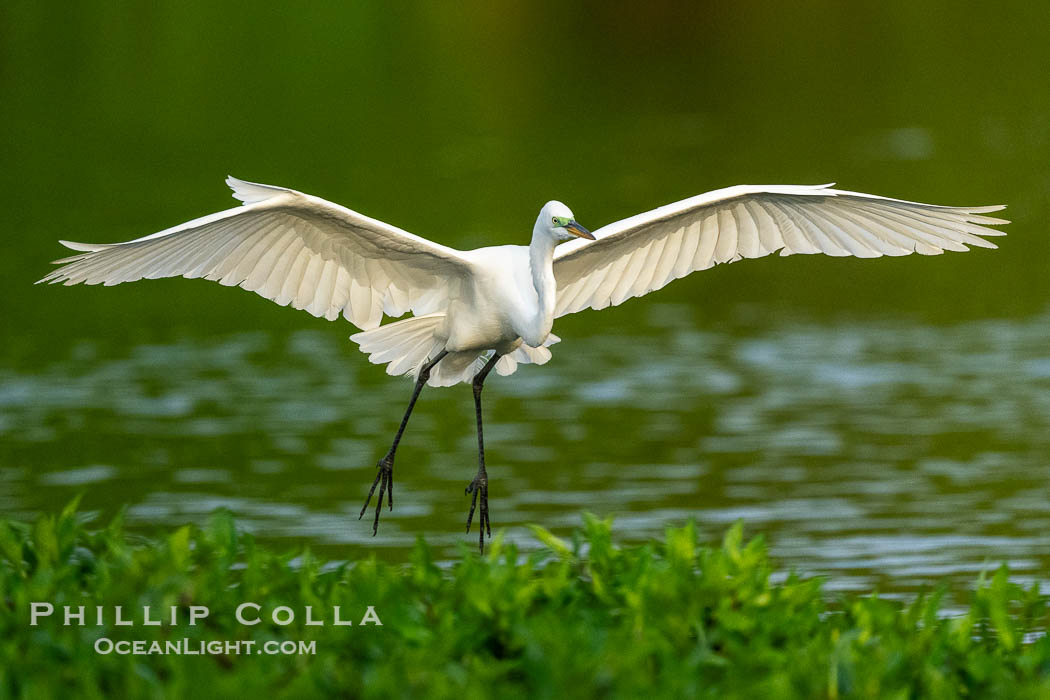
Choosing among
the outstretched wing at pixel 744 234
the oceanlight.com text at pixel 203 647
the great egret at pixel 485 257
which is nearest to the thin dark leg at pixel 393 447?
the great egret at pixel 485 257

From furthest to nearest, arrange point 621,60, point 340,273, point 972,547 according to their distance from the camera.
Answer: point 621,60
point 972,547
point 340,273

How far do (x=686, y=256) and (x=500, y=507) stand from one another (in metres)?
4.66

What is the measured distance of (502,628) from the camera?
5.22 metres

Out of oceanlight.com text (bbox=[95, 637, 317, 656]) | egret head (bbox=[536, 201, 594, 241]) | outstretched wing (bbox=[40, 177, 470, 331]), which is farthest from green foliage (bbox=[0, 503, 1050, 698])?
egret head (bbox=[536, 201, 594, 241])

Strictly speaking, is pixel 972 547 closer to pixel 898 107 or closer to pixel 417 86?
pixel 898 107

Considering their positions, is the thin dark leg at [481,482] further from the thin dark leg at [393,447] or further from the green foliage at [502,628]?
the green foliage at [502,628]

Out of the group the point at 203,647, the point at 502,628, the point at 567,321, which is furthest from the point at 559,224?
the point at 567,321

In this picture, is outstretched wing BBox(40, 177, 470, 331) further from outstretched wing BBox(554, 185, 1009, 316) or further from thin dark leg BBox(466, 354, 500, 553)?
outstretched wing BBox(554, 185, 1009, 316)

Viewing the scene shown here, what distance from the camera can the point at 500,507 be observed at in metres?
12.5

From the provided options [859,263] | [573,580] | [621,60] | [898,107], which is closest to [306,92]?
[621,60]

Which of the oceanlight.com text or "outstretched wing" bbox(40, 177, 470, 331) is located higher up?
"outstretched wing" bbox(40, 177, 470, 331)

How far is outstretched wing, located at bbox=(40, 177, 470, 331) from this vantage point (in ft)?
22.7

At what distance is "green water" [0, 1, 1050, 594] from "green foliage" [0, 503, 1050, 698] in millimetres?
5067

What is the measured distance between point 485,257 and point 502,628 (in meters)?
2.94
